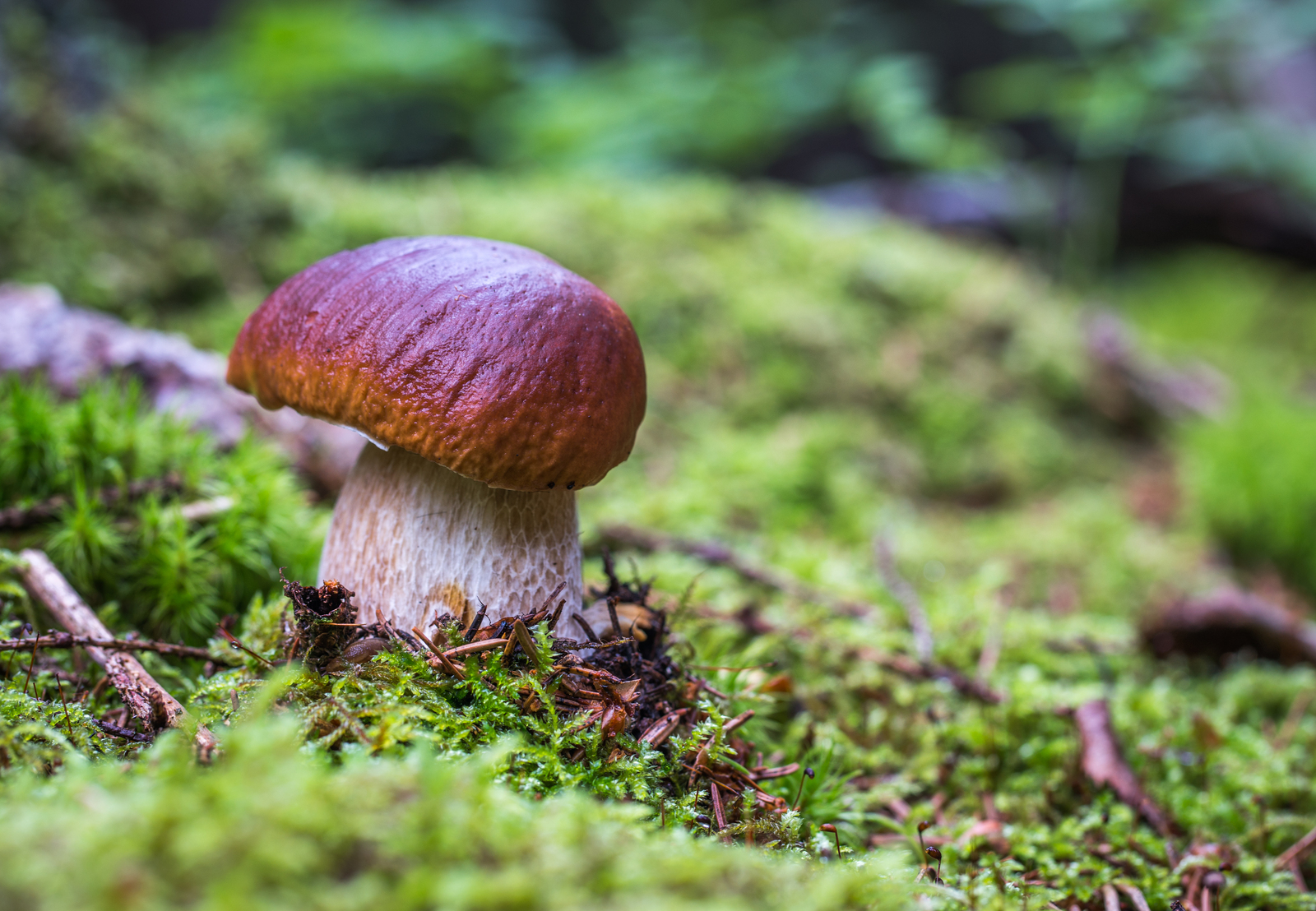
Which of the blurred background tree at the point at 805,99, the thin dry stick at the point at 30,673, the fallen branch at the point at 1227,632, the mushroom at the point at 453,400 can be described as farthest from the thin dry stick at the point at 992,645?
the blurred background tree at the point at 805,99

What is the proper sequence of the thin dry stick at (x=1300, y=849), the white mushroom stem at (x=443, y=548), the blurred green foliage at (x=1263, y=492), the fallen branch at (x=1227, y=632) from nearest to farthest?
1. the white mushroom stem at (x=443, y=548)
2. the thin dry stick at (x=1300, y=849)
3. the fallen branch at (x=1227, y=632)
4. the blurred green foliage at (x=1263, y=492)

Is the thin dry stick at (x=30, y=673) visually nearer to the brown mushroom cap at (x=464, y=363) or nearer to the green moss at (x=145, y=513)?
the green moss at (x=145, y=513)

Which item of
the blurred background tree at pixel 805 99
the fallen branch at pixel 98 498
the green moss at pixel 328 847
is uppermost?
the blurred background tree at pixel 805 99

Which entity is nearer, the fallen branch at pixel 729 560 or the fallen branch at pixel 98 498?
the fallen branch at pixel 98 498

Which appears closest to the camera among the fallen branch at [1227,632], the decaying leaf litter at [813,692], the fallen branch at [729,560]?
the decaying leaf litter at [813,692]

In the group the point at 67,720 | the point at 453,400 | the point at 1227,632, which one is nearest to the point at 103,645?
the point at 67,720

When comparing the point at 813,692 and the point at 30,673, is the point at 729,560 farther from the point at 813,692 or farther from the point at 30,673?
the point at 30,673

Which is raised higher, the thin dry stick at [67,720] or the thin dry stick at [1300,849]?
the thin dry stick at [67,720]

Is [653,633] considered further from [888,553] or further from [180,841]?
[888,553]
